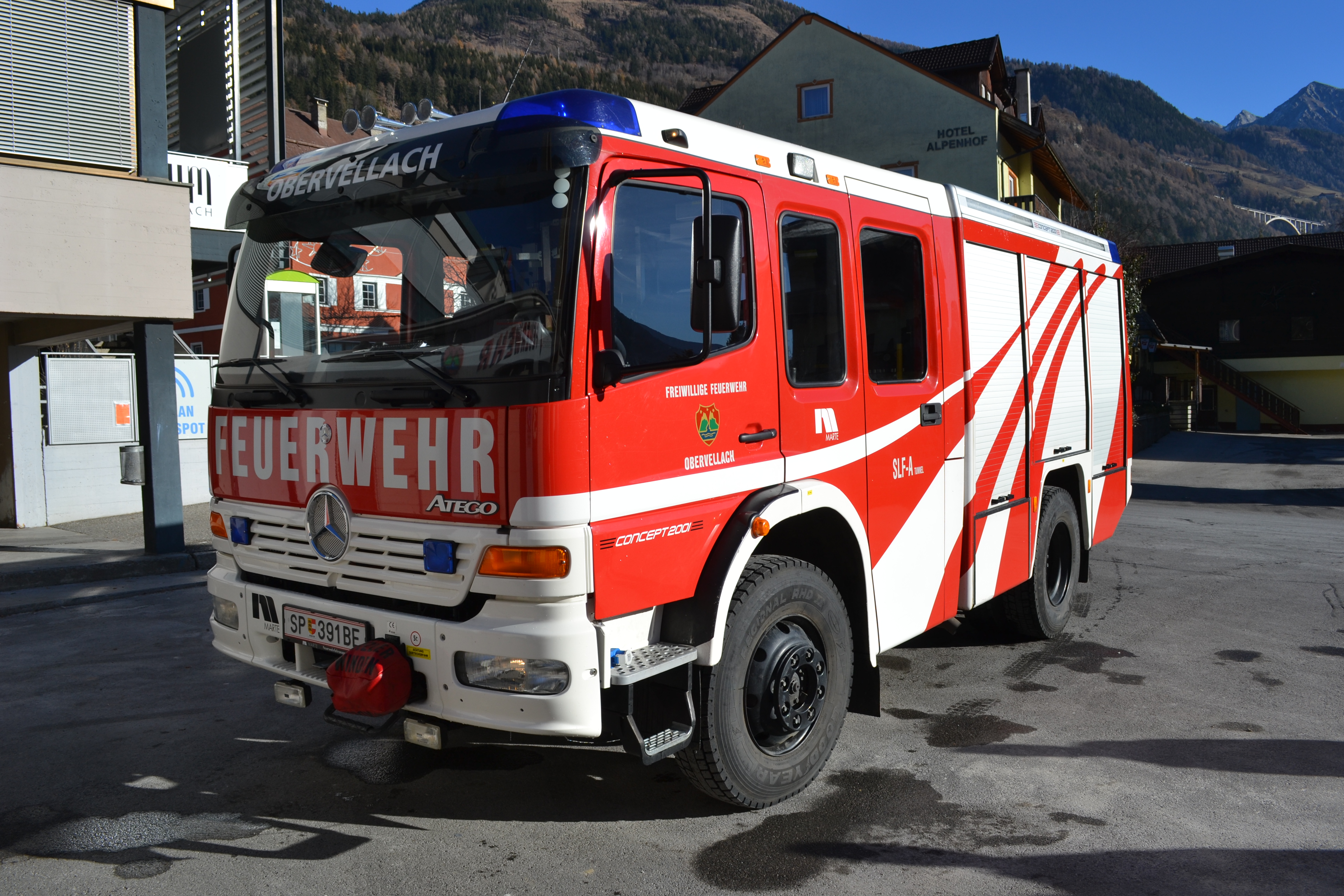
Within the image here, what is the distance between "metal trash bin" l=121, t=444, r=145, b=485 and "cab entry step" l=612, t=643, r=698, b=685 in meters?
8.59

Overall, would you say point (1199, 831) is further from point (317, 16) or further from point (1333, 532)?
point (317, 16)

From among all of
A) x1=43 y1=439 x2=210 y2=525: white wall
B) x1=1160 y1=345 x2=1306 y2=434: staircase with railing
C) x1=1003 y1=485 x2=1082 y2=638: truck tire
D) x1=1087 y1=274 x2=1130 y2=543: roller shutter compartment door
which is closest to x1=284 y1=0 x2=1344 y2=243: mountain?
x1=1160 y1=345 x2=1306 y2=434: staircase with railing

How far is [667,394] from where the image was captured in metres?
3.63

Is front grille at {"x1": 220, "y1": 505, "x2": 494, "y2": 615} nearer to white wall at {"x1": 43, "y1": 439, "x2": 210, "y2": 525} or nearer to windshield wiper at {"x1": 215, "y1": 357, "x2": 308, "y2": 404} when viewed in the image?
windshield wiper at {"x1": 215, "y1": 357, "x2": 308, "y2": 404}

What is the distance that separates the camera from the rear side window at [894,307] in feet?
15.5

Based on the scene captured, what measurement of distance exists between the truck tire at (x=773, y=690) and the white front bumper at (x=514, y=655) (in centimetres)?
58

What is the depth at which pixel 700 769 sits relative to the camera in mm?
3846

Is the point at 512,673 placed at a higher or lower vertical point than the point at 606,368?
lower

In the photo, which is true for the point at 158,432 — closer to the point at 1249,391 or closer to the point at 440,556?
the point at 440,556

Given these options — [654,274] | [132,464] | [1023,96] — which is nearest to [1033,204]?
[1023,96]

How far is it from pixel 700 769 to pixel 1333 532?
1168 centimetres

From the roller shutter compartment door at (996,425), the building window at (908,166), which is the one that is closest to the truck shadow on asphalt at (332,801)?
the roller shutter compartment door at (996,425)

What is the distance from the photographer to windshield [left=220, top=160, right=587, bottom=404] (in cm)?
338

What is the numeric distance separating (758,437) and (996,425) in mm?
2278
